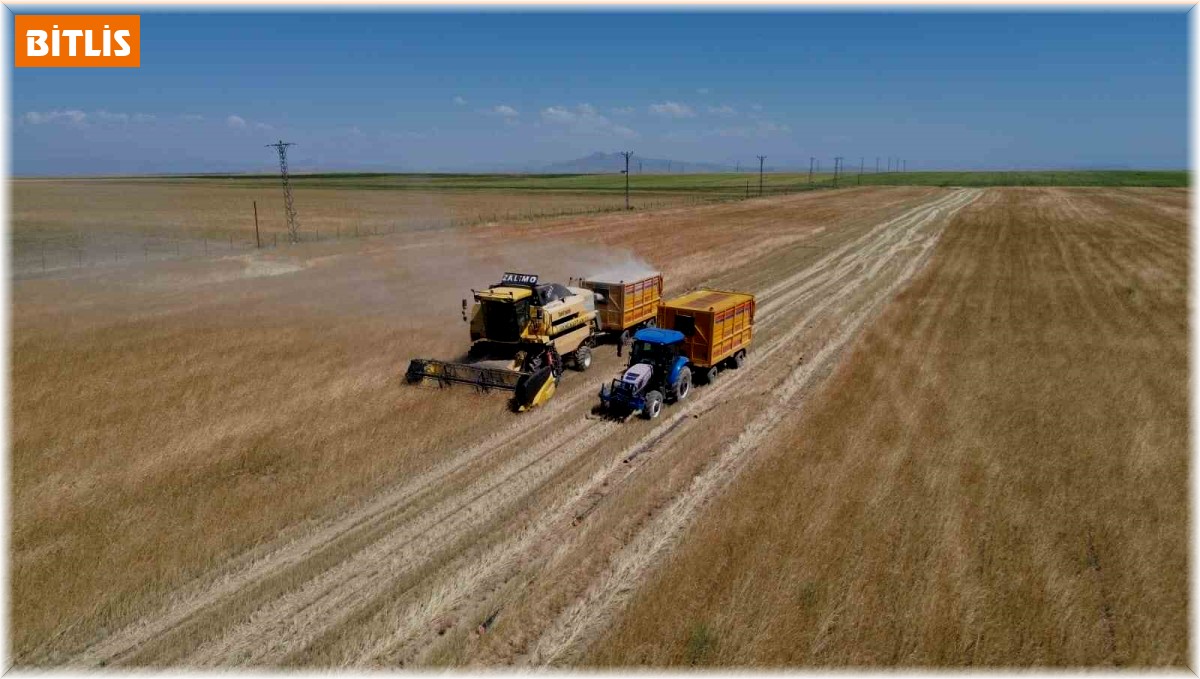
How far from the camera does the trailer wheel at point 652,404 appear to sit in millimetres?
16672

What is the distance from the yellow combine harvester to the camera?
1822 centimetres

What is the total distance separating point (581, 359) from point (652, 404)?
175 inches

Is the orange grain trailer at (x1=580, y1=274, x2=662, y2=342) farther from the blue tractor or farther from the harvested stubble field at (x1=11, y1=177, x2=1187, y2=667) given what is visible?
the blue tractor

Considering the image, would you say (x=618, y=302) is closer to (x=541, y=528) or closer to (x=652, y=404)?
(x=652, y=404)

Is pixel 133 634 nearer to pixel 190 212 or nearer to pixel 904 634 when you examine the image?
pixel 904 634

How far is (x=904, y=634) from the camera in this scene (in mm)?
9281

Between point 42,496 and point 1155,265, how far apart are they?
48633 mm

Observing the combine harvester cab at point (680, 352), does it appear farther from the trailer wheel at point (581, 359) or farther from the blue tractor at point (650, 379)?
the trailer wheel at point (581, 359)

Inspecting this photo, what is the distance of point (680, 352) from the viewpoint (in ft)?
62.3

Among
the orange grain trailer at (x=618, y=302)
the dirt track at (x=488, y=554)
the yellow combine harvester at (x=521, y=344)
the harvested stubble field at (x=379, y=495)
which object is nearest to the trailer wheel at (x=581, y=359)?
the yellow combine harvester at (x=521, y=344)

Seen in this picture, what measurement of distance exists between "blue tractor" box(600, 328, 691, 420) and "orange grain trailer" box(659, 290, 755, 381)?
0.80 metres

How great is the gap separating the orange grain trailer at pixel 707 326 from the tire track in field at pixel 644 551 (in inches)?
76.5

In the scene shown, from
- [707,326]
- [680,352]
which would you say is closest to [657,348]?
[680,352]

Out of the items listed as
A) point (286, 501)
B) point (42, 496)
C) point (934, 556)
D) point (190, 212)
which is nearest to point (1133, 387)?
point (934, 556)
